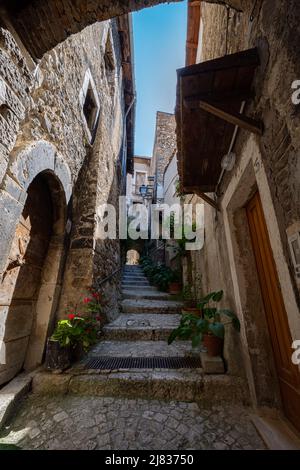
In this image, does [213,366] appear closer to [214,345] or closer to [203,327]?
[214,345]

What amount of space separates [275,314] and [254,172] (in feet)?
4.68

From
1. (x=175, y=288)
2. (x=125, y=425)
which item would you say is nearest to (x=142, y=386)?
(x=125, y=425)

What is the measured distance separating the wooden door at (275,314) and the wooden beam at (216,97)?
99 centimetres

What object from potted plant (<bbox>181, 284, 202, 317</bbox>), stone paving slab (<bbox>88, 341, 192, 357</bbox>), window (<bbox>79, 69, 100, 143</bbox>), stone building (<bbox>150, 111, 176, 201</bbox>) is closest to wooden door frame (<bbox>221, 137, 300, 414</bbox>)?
stone paving slab (<bbox>88, 341, 192, 357</bbox>)

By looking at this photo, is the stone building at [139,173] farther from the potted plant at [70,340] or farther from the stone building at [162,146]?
the potted plant at [70,340]

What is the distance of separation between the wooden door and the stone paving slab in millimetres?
1255

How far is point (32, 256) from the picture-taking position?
2.46m

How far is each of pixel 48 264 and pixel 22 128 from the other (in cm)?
172

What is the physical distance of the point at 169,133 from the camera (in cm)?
1277

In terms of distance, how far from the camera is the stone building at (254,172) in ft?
4.11

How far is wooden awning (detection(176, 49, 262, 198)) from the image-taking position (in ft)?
5.10

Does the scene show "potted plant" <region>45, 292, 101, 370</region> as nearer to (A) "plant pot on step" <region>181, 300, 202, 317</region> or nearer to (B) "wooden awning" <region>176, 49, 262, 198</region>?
(A) "plant pot on step" <region>181, 300, 202, 317</region>
